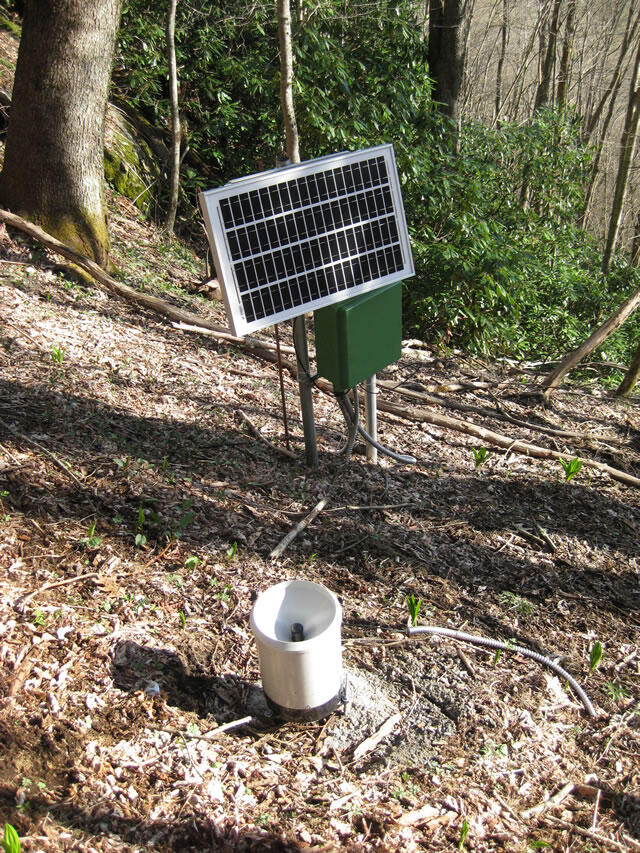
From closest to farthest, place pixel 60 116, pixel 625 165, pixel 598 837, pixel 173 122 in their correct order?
pixel 598 837 < pixel 60 116 < pixel 173 122 < pixel 625 165

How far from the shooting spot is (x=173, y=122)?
23.8ft

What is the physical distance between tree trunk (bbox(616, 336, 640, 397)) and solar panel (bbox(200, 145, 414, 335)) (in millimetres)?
3303

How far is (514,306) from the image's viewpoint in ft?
24.5

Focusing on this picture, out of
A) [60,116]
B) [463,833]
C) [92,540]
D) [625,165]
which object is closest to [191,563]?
[92,540]

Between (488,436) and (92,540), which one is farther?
(488,436)

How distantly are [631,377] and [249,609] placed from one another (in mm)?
4537

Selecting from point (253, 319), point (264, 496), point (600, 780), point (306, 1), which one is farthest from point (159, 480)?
point (306, 1)

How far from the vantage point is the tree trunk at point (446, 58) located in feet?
28.2

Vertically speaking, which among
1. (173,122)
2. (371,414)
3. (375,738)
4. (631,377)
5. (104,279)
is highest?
(173,122)

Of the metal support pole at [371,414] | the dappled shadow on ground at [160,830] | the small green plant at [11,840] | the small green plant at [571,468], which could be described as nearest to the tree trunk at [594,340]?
the small green plant at [571,468]

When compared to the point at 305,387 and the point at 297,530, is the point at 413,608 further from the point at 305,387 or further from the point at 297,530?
the point at 305,387

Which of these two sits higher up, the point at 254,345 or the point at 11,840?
the point at 11,840

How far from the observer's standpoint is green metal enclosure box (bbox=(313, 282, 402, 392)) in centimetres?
337

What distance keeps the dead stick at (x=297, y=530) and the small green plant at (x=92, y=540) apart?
822mm
